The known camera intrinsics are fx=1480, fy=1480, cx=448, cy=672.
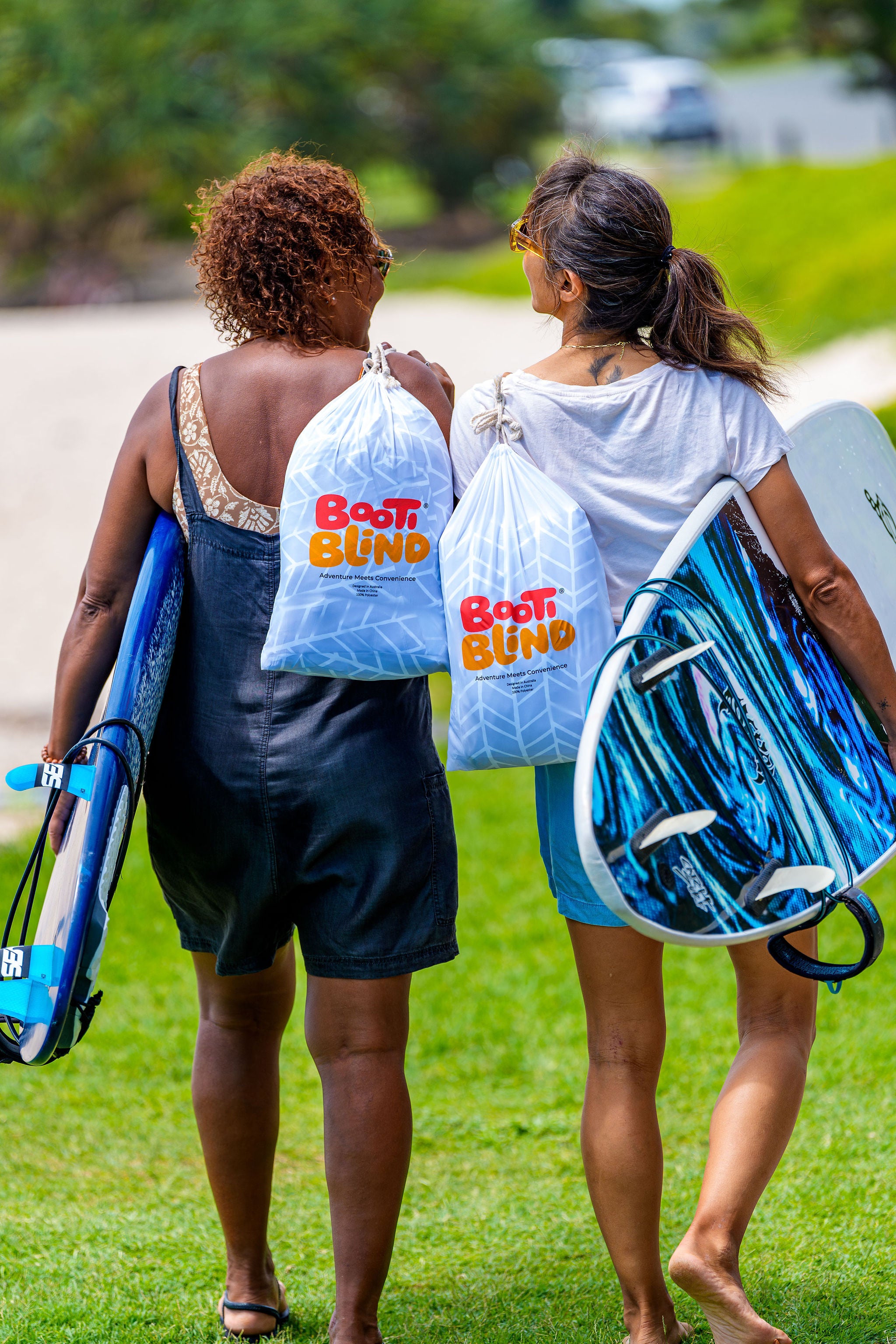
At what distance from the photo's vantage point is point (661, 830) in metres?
2.07

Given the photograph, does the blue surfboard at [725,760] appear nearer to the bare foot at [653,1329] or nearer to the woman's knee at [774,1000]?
the woman's knee at [774,1000]

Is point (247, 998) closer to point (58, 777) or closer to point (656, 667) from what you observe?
point (58, 777)

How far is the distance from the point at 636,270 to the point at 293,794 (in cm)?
98

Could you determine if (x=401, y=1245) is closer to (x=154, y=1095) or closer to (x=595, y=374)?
(x=154, y=1095)

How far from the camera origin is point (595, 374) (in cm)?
225

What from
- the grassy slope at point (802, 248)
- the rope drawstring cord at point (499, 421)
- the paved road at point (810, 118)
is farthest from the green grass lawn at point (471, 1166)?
the paved road at point (810, 118)

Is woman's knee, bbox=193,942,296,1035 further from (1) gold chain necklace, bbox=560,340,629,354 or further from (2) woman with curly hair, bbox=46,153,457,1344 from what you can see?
(1) gold chain necklace, bbox=560,340,629,354

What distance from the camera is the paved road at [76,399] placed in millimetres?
9188

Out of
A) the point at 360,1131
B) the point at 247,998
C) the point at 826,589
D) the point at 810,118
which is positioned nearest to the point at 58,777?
the point at 247,998

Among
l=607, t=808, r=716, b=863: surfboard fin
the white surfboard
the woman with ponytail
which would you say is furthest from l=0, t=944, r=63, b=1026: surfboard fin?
the white surfboard

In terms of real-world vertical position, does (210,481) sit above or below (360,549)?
above

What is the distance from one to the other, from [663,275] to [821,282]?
1264 centimetres

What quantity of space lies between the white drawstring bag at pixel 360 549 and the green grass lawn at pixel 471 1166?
126 centimetres

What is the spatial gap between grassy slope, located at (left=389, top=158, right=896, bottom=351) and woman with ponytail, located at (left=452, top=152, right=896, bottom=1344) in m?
A: 8.92
